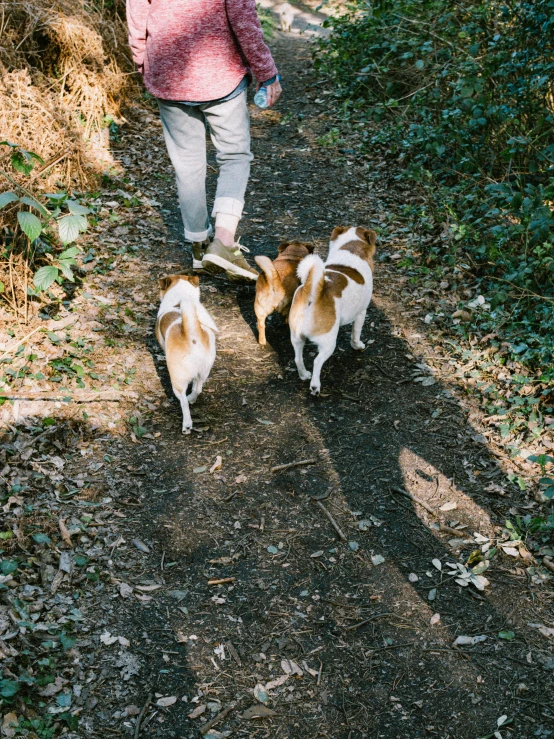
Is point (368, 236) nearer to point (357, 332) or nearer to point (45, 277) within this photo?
point (357, 332)

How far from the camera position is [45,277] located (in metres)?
4.71

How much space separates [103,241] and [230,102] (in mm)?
2061

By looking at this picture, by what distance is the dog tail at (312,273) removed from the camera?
170 inches

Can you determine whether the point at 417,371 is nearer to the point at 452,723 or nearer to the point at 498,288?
the point at 498,288

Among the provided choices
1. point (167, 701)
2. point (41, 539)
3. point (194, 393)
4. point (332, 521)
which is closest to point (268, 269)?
point (194, 393)

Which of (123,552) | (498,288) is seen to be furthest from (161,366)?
(498,288)

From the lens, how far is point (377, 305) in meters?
5.82

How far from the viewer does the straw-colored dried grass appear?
20.4 feet

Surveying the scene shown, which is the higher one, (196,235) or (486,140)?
(486,140)

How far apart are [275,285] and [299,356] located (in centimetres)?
60

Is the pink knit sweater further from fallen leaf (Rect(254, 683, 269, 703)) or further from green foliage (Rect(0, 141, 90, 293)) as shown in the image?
fallen leaf (Rect(254, 683, 269, 703))

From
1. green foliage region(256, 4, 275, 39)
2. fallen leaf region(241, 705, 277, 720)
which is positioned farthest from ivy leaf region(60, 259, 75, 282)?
green foliage region(256, 4, 275, 39)

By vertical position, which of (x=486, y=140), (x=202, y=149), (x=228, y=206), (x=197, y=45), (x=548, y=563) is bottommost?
(x=548, y=563)

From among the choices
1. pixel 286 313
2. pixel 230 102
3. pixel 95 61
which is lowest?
pixel 286 313
